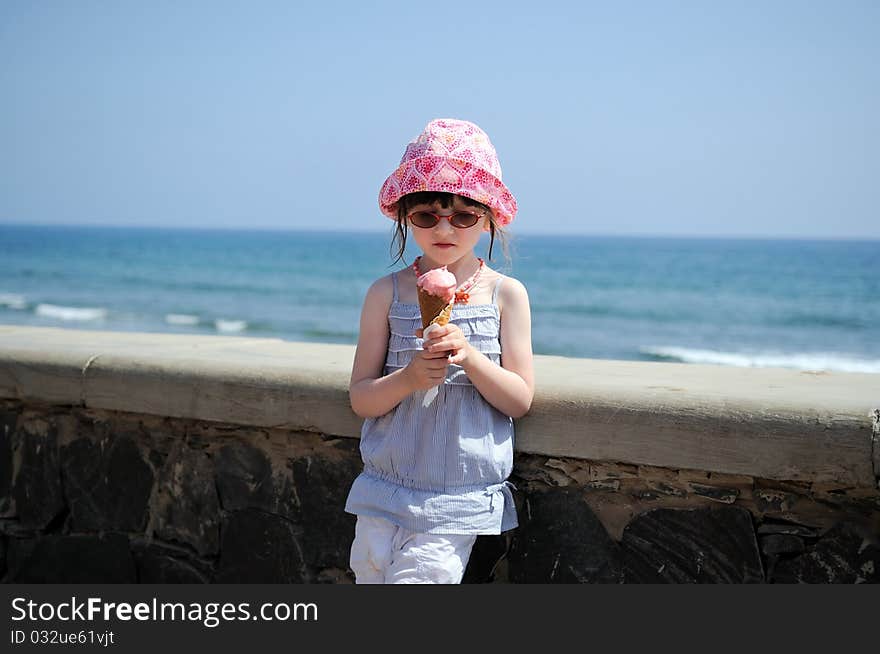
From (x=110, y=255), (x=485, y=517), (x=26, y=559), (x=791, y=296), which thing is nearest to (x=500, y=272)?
(x=485, y=517)

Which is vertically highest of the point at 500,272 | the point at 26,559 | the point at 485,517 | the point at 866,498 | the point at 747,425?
the point at 500,272

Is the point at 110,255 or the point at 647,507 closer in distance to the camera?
the point at 647,507

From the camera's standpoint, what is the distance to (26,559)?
370 cm

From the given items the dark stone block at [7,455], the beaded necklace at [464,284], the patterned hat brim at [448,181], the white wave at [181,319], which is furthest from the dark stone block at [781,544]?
the white wave at [181,319]

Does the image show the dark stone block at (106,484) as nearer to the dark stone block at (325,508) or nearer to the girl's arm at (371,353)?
the dark stone block at (325,508)

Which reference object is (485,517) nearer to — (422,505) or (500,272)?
(422,505)

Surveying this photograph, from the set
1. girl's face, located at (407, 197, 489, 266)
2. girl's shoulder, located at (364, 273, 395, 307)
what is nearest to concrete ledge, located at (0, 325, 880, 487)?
girl's shoulder, located at (364, 273, 395, 307)

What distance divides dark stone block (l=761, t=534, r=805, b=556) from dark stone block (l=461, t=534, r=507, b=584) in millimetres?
728

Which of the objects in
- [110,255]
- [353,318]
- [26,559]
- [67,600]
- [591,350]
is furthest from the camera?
[110,255]

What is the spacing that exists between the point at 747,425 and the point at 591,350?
1842 cm

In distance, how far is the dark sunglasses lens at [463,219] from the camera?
265 cm

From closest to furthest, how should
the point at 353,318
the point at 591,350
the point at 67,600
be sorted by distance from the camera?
the point at 67,600
the point at 591,350
the point at 353,318

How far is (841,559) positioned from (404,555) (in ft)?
3.57

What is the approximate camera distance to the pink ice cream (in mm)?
2398
